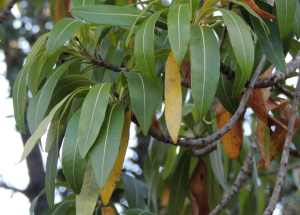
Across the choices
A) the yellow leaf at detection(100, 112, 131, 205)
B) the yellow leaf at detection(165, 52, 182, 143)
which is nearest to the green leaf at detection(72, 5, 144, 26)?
the yellow leaf at detection(165, 52, 182, 143)

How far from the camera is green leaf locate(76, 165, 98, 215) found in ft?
4.56

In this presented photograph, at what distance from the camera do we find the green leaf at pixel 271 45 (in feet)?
4.64

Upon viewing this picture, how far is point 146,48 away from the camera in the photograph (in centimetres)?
127

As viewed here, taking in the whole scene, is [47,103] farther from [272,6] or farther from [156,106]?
[272,6]

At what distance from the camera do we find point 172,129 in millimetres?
1293

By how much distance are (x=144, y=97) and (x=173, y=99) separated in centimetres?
6

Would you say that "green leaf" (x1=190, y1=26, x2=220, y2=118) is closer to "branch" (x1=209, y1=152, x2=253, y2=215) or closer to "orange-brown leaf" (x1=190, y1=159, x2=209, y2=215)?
"branch" (x1=209, y1=152, x2=253, y2=215)

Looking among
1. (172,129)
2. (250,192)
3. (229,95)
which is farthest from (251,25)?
(250,192)

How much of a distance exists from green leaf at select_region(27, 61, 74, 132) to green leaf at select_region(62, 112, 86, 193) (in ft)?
0.39

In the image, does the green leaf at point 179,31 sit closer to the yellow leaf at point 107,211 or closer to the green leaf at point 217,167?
the yellow leaf at point 107,211

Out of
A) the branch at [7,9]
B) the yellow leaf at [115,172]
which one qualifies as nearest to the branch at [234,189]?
the yellow leaf at [115,172]

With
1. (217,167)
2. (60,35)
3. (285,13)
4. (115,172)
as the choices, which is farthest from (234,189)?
(60,35)

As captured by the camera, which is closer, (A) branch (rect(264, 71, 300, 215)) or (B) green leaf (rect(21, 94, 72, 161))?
(B) green leaf (rect(21, 94, 72, 161))

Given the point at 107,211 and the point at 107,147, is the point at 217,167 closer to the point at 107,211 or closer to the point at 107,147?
the point at 107,211
